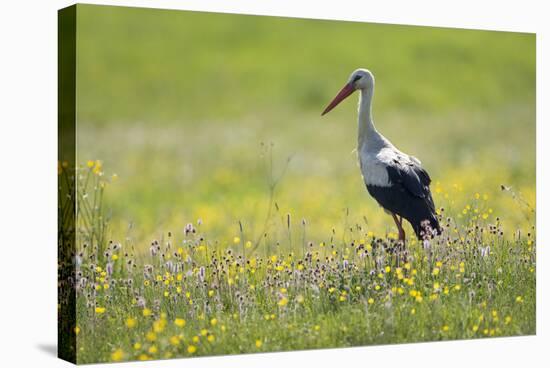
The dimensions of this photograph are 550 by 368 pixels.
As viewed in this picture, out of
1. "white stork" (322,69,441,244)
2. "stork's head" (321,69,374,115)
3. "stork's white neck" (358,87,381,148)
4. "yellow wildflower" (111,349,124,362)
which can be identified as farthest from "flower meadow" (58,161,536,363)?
"stork's head" (321,69,374,115)

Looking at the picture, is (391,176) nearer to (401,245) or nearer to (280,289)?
(401,245)

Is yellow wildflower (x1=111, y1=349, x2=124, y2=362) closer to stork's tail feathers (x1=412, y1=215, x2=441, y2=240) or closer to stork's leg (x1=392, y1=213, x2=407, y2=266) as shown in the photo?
stork's leg (x1=392, y1=213, x2=407, y2=266)

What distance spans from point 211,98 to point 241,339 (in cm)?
986

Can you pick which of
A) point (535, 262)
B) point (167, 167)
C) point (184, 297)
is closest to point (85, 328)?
point (184, 297)

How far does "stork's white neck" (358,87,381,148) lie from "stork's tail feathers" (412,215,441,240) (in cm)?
101

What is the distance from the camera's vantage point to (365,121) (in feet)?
34.8

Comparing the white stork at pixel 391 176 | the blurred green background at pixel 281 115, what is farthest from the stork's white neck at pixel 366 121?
the blurred green background at pixel 281 115

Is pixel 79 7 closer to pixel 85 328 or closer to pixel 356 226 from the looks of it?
pixel 85 328

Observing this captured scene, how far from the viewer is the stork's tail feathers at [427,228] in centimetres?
1012

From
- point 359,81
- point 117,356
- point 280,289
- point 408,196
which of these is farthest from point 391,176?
point 117,356

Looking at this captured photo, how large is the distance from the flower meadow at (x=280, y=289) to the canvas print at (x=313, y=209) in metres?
0.02

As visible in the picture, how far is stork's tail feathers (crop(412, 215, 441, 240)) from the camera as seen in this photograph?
1012cm

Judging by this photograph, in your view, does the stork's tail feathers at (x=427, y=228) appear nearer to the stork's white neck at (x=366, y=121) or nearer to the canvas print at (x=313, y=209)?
the canvas print at (x=313, y=209)

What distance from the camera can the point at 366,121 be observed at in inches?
417
